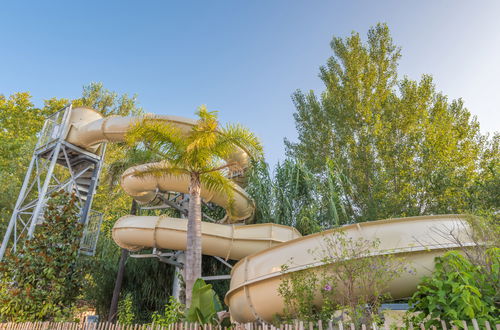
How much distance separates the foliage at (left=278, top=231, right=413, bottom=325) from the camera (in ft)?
16.0

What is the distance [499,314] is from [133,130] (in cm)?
818

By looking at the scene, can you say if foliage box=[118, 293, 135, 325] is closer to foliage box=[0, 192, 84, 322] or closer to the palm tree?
foliage box=[0, 192, 84, 322]

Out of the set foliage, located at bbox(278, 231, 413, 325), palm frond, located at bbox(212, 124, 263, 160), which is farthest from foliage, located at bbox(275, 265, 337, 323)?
palm frond, located at bbox(212, 124, 263, 160)

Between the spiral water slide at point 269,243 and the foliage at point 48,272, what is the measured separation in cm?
179

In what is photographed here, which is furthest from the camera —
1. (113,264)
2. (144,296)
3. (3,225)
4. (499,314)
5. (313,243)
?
(3,225)

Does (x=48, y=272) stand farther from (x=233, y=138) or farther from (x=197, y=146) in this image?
(x=233, y=138)

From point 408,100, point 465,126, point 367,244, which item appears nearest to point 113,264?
point 367,244

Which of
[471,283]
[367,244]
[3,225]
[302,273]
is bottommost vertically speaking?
[471,283]

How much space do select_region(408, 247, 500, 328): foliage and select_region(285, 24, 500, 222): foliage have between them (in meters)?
9.27

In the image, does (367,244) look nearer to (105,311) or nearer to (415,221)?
(415,221)

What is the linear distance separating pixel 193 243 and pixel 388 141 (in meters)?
11.8

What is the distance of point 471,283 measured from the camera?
389 cm

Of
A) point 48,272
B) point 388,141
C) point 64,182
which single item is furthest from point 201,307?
point 388,141

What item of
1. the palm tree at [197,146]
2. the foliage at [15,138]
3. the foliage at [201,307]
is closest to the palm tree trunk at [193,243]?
the palm tree at [197,146]
